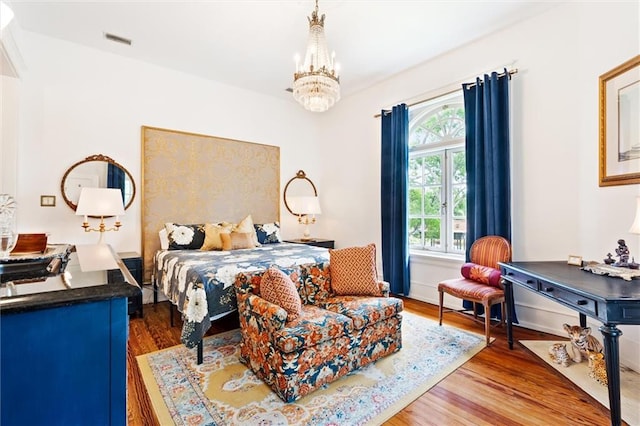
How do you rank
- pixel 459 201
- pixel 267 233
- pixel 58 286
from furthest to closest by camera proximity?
1. pixel 267 233
2. pixel 459 201
3. pixel 58 286

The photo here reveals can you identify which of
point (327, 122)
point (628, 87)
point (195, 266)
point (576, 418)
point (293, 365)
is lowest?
point (576, 418)

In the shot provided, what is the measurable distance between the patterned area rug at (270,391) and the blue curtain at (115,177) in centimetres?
221

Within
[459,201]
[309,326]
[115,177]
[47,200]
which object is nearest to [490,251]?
[459,201]

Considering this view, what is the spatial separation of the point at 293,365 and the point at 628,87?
308 centimetres

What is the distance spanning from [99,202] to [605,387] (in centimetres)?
462

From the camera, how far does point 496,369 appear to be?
230 cm

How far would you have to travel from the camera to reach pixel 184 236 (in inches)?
150

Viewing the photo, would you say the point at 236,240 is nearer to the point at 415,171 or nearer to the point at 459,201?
the point at 415,171

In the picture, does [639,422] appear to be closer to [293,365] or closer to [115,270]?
[293,365]

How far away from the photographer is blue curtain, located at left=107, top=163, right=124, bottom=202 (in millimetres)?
3701

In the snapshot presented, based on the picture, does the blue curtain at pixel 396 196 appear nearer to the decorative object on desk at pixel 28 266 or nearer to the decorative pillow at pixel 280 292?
the decorative pillow at pixel 280 292

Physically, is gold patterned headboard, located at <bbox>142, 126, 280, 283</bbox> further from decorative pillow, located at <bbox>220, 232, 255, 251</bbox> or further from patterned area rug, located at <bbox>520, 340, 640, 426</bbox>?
patterned area rug, located at <bbox>520, 340, 640, 426</bbox>

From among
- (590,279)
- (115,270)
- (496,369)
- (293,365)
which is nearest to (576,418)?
(496,369)

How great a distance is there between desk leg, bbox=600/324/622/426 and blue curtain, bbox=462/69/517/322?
5.26ft
